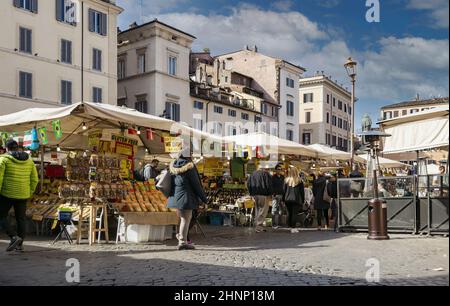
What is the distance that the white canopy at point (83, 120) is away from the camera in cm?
1010

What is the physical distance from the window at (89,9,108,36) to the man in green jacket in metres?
26.0

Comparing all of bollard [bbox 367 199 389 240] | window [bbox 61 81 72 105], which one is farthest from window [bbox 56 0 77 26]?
bollard [bbox 367 199 389 240]

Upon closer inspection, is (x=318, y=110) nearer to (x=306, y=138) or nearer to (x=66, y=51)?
(x=306, y=138)

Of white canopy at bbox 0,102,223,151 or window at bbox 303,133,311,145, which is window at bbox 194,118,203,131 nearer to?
window at bbox 303,133,311,145

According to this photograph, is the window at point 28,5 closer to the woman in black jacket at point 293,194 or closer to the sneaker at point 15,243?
the woman in black jacket at point 293,194

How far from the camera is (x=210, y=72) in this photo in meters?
50.1

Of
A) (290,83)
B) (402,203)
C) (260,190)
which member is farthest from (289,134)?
(402,203)

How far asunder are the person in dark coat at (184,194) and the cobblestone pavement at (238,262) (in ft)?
1.35

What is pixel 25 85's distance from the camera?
28.7m

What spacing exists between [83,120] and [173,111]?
2650cm

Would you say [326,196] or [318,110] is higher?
[318,110]

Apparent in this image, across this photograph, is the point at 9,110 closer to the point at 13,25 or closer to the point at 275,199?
the point at 13,25

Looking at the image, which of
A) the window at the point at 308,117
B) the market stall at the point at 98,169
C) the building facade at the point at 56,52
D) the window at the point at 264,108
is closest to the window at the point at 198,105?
the building facade at the point at 56,52
